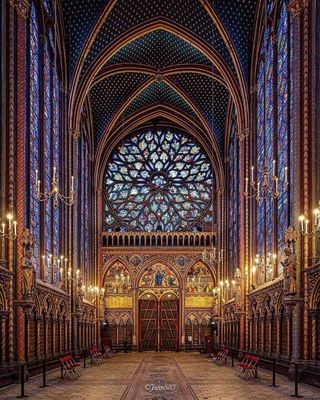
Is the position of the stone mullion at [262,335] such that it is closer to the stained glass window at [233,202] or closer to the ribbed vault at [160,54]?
the stained glass window at [233,202]

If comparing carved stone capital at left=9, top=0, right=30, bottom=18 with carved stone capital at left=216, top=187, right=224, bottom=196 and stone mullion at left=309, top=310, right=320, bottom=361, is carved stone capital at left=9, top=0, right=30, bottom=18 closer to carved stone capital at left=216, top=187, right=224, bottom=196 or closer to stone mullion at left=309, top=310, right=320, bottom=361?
stone mullion at left=309, top=310, right=320, bottom=361

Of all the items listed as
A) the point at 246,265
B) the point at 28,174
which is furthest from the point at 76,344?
the point at 28,174

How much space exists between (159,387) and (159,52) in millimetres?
27151

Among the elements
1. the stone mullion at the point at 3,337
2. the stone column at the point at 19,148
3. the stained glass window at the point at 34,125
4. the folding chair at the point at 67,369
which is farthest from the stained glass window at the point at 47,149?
the stone mullion at the point at 3,337

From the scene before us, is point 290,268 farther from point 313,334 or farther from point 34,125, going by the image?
point 34,125

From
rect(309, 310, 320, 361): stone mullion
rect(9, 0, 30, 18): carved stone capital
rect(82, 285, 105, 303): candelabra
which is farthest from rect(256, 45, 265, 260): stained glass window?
rect(82, 285, 105, 303): candelabra

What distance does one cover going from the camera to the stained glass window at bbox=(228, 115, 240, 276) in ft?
137

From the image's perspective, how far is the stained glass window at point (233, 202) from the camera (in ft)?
137

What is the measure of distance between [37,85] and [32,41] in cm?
208

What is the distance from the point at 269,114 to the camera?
31.5 m

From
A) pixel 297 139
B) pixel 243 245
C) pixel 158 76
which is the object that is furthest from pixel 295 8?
pixel 158 76

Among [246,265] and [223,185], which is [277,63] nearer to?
[246,265]

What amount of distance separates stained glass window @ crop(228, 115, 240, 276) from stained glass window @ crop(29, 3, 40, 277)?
16792 mm

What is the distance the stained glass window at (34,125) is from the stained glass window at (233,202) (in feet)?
55.1
